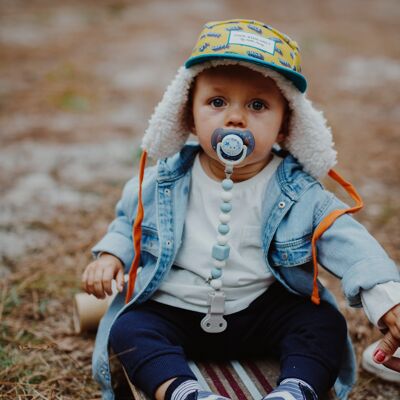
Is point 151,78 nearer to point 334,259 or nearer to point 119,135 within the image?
point 119,135

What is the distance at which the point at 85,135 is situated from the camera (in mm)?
4445

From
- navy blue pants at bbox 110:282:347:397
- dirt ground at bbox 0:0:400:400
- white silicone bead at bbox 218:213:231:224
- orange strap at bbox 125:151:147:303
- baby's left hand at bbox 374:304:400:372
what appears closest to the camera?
baby's left hand at bbox 374:304:400:372

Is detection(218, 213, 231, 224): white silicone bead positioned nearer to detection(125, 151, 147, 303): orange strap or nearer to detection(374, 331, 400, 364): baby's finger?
detection(125, 151, 147, 303): orange strap

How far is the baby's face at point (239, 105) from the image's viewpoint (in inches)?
67.0

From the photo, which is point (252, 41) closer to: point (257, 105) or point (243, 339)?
point (257, 105)

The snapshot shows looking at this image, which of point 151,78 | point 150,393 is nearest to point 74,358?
point 150,393

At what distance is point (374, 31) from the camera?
28.6ft

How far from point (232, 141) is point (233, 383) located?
0.76m

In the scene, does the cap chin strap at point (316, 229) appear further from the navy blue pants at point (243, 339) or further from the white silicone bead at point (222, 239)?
the white silicone bead at point (222, 239)

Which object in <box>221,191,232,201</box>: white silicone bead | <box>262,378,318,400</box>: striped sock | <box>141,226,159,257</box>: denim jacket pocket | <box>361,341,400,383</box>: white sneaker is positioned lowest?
<box>361,341,400,383</box>: white sneaker

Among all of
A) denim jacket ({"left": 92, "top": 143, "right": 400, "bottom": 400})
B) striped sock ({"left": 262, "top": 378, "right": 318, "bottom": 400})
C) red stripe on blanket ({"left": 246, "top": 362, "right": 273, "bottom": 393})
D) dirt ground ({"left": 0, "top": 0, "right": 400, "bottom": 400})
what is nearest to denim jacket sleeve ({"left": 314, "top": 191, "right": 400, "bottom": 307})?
denim jacket ({"left": 92, "top": 143, "right": 400, "bottom": 400})

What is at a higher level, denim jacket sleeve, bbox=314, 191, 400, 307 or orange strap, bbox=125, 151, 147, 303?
denim jacket sleeve, bbox=314, 191, 400, 307

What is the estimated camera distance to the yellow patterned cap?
162 cm

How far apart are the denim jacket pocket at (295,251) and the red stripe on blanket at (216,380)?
0.42 metres
